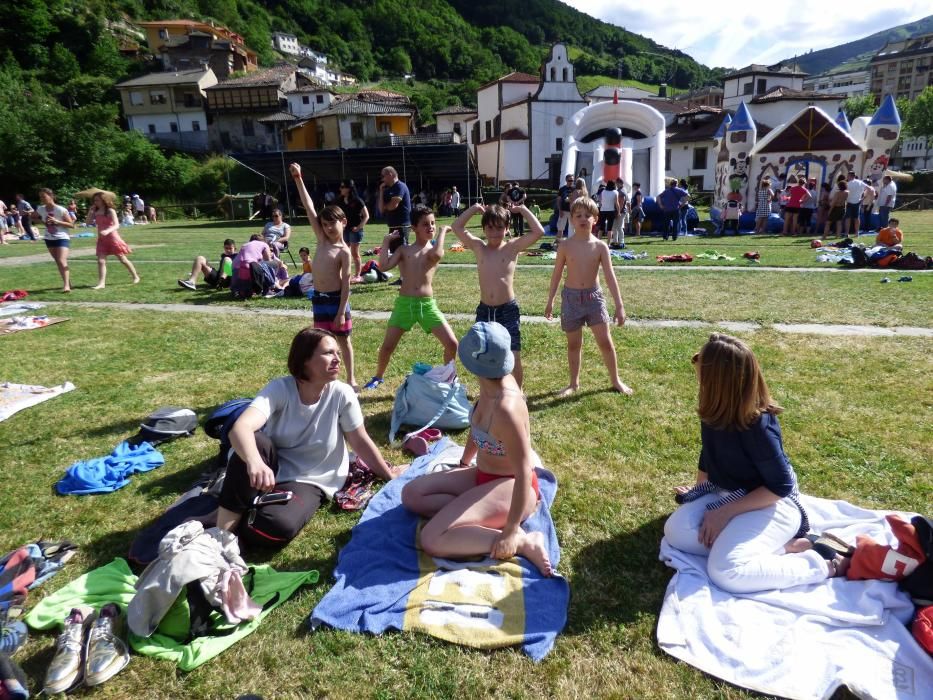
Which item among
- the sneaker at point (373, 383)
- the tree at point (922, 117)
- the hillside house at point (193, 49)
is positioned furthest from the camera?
the hillside house at point (193, 49)

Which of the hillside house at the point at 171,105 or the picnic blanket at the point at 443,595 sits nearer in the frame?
the picnic blanket at the point at 443,595

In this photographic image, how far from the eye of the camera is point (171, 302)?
10.8 m

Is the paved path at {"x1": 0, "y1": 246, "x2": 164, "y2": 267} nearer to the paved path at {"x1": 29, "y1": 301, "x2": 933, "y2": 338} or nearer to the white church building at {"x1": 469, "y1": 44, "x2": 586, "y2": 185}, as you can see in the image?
the paved path at {"x1": 29, "y1": 301, "x2": 933, "y2": 338}

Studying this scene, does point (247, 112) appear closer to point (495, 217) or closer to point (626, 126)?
point (626, 126)

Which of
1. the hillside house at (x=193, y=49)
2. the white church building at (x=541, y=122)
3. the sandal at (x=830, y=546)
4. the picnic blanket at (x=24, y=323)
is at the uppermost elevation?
the hillside house at (x=193, y=49)

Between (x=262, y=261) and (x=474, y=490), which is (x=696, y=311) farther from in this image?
(x=262, y=261)

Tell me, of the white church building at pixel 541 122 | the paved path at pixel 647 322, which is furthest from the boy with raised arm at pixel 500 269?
the white church building at pixel 541 122

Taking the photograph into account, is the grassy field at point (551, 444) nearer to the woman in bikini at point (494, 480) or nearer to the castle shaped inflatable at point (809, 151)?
the woman in bikini at point (494, 480)

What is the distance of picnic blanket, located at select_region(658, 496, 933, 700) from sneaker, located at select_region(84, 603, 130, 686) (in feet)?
8.03

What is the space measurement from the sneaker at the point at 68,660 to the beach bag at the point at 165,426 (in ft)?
7.61

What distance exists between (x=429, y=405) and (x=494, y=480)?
1.77 m

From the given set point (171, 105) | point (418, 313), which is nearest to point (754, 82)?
point (171, 105)

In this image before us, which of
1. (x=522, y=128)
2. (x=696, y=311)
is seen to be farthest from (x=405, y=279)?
(x=522, y=128)

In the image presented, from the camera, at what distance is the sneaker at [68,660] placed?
2432 millimetres
